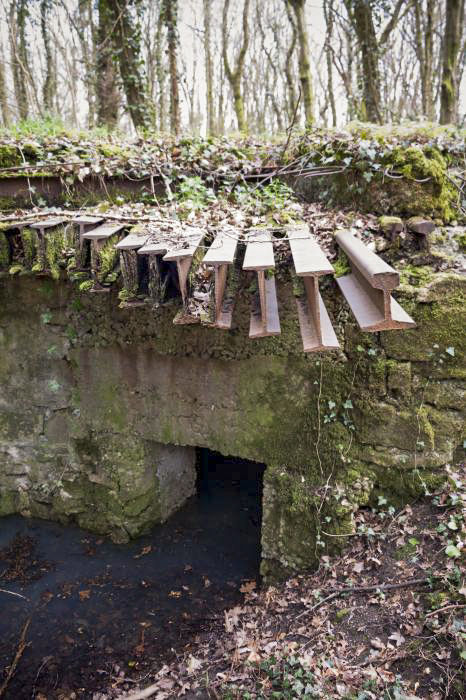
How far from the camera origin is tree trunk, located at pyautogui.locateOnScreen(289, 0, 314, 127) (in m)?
8.92

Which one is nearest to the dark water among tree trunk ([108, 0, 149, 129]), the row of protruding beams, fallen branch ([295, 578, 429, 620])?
fallen branch ([295, 578, 429, 620])

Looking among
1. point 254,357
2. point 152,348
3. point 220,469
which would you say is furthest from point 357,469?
point 220,469

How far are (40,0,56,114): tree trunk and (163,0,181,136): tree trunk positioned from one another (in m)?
4.88

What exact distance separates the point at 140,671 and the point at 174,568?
96 cm

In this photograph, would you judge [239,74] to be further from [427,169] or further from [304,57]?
[427,169]

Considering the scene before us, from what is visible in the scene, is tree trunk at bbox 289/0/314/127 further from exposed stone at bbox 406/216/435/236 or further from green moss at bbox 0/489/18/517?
green moss at bbox 0/489/18/517

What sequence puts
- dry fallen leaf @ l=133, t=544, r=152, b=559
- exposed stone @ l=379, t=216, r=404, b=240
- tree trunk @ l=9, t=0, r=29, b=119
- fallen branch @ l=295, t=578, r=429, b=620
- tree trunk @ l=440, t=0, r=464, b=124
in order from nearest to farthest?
fallen branch @ l=295, t=578, r=429, b=620
exposed stone @ l=379, t=216, r=404, b=240
dry fallen leaf @ l=133, t=544, r=152, b=559
tree trunk @ l=440, t=0, r=464, b=124
tree trunk @ l=9, t=0, r=29, b=119

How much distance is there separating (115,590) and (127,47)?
8769 mm

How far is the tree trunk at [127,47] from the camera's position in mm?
8070

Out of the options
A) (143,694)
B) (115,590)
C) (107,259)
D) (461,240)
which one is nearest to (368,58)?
(461,240)

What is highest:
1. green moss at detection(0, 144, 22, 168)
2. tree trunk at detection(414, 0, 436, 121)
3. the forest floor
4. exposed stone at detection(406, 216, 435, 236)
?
tree trunk at detection(414, 0, 436, 121)

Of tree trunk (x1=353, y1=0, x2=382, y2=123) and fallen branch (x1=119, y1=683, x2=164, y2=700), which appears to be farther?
tree trunk (x1=353, y1=0, x2=382, y2=123)

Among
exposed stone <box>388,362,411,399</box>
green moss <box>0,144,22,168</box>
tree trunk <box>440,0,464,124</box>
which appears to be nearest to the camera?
exposed stone <box>388,362,411,399</box>

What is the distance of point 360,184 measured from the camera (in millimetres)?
3758
